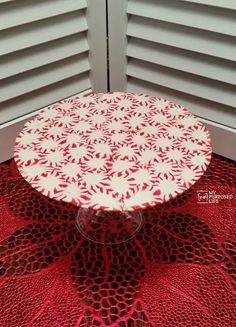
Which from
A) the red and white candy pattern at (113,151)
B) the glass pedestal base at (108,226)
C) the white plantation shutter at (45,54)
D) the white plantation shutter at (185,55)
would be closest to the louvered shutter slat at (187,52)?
the white plantation shutter at (185,55)

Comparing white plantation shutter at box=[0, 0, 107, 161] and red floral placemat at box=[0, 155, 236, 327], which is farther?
white plantation shutter at box=[0, 0, 107, 161]

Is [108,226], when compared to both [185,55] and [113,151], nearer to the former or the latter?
[113,151]

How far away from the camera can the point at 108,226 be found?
3.67 feet

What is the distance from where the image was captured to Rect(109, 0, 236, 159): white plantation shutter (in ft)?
3.83

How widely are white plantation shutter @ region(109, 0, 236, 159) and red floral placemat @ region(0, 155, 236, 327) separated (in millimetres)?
262

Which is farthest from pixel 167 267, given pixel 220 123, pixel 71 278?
pixel 220 123

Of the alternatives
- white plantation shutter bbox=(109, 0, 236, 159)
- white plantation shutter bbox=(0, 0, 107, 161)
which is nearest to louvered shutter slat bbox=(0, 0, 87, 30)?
white plantation shutter bbox=(0, 0, 107, 161)

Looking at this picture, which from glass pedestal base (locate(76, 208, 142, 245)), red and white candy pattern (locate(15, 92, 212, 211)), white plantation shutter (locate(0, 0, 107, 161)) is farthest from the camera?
white plantation shutter (locate(0, 0, 107, 161))

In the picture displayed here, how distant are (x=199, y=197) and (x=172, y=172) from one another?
1.15 feet

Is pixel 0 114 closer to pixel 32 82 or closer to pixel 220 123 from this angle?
pixel 32 82

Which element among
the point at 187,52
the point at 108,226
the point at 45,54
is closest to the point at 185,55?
the point at 187,52

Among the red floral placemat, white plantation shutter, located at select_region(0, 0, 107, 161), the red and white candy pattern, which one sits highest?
white plantation shutter, located at select_region(0, 0, 107, 161)

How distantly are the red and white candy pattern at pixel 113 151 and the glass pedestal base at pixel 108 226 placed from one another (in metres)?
0.25

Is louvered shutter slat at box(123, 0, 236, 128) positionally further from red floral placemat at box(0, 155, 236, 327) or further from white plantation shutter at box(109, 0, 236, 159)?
Result: red floral placemat at box(0, 155, 236, 327)
